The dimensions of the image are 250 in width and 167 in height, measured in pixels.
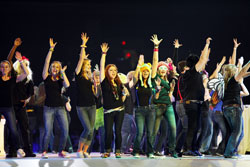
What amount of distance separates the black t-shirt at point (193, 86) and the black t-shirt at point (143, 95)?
0.65 m

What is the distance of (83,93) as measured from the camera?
628 centimetres

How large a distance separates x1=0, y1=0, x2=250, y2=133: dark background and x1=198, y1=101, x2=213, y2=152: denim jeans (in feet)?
13.0

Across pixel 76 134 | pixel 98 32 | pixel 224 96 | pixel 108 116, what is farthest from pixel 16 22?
pixel 224 96

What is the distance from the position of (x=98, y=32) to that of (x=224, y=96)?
5.58 metres

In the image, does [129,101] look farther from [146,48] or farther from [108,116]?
[146,48]

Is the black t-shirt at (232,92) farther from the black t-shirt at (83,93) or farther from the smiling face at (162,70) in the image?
the black t-shirt at (83,93)

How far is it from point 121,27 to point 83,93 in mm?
5377

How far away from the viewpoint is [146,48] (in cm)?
1131

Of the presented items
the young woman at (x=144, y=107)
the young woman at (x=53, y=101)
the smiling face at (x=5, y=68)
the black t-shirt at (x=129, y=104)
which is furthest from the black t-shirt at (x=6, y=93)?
the black t-shirt at (x=129, y=104)

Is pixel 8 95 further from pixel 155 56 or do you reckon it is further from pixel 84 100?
pixel 155 56

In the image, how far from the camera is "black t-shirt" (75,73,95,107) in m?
6.27

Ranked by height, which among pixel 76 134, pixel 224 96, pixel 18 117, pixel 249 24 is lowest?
pixel 76 134

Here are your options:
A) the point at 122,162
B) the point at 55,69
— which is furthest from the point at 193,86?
the point at 55,69

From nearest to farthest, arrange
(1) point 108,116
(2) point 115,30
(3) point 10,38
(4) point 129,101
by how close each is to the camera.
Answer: (1) point 108,116 → (4) point 129,101 → (3) point 10,38 → (2) point 115,30
